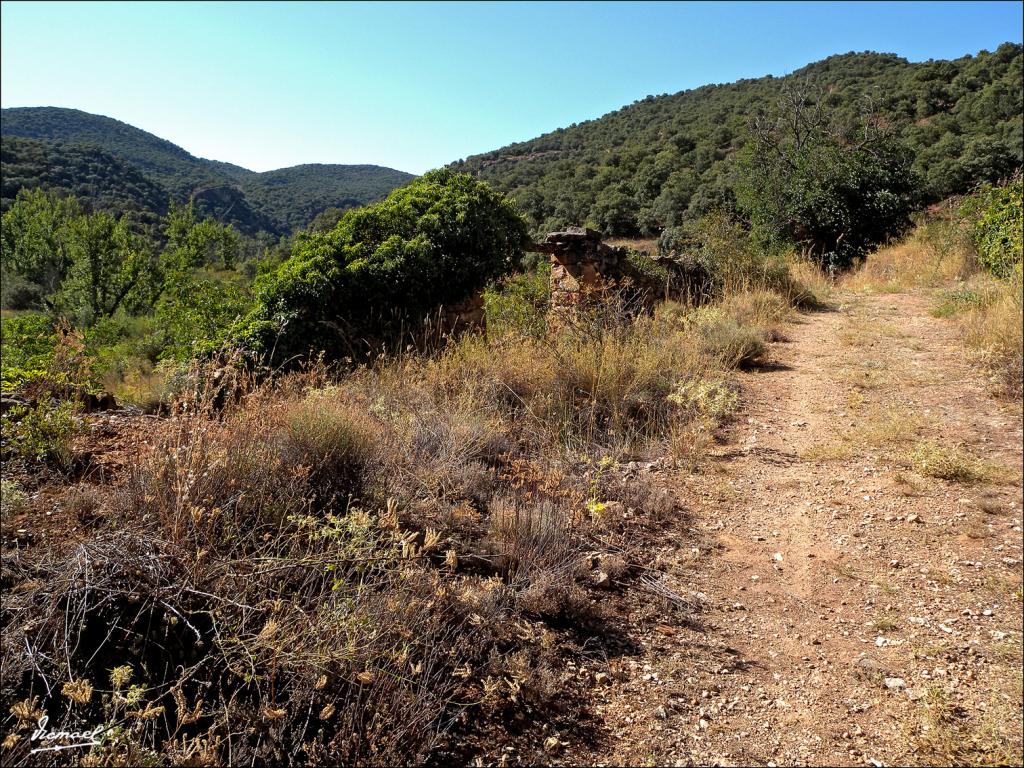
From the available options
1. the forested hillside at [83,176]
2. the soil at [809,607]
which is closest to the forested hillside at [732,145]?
the soil at [809,607]

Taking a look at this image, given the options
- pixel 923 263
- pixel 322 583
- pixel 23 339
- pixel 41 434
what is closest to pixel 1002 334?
pixel 322 583

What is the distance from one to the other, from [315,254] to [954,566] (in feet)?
19.1

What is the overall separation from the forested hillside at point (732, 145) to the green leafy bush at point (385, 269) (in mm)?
12094

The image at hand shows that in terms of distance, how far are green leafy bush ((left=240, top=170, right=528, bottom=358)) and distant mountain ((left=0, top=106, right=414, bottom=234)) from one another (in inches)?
1406

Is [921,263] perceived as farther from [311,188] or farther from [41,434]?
[311,188]

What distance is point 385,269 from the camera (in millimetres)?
5980

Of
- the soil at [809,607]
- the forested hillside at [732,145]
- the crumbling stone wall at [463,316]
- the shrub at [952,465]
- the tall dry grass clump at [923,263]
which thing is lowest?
the soil at [809,607]

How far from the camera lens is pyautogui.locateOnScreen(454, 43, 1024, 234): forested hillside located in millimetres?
23453

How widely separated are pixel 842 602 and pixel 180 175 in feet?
200

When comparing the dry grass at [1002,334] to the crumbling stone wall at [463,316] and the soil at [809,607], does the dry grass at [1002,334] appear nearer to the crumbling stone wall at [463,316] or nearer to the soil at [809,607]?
the soil at [809,607]

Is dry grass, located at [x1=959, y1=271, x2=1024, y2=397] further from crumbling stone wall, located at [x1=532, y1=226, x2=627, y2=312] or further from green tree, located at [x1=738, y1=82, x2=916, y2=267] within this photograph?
green tree, located at [x1=738, y1=82, x2=916, y2=267]

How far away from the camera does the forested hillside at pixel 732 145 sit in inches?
923

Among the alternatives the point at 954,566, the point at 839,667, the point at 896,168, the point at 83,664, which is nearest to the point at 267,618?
the point at 83,664

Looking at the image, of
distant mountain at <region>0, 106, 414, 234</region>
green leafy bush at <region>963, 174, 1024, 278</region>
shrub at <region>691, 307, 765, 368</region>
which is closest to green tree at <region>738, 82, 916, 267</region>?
green leafy bush at <region>963, 174, 1024, 278</region>
